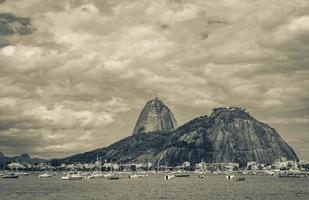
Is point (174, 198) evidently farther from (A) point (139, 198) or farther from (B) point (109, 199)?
(B) point (109, 199)

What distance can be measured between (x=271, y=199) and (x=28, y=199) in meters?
103

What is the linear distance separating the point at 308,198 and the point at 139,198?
235 ft

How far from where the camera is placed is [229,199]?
636 ft

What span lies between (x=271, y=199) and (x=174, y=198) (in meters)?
40.8

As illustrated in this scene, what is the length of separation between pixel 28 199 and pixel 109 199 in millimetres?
35873

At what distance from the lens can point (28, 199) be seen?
19925cm

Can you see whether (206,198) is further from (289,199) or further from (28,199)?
(28,199)

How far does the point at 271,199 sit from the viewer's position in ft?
641

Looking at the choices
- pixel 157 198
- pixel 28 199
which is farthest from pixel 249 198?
pixel 28 199

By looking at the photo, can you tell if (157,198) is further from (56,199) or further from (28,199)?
(28,199)

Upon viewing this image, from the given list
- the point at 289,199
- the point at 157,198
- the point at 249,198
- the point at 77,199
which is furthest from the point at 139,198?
the point at 289,199

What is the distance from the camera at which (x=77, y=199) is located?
196 meters

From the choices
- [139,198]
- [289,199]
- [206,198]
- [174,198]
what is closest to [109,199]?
[139,198]

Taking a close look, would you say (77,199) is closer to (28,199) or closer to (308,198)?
(28,199)
